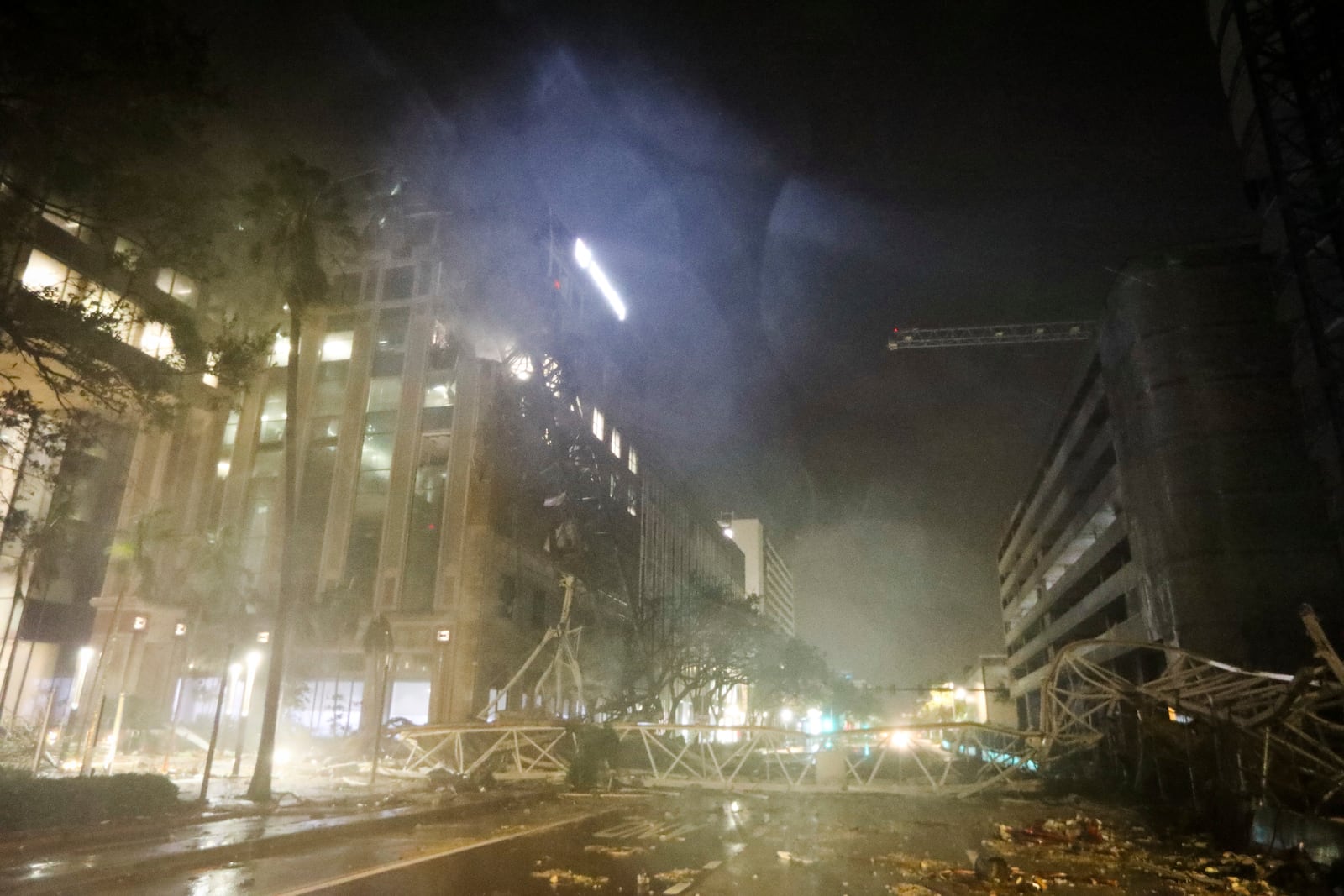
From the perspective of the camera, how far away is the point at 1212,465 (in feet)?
98.0

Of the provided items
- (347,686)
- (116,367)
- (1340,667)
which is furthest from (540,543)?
(1340,667)

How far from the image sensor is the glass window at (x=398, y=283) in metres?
39.1

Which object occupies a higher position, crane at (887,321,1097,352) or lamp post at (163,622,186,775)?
crane at (887,321,1097,352)

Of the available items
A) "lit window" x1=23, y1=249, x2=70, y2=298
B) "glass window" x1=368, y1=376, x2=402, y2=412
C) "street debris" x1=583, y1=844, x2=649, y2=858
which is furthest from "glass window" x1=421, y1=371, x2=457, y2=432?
"street debris" x1=583, y1=844, x2=649, y2=858

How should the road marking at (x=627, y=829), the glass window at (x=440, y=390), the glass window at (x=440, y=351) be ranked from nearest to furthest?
the road marking at (x=627, y=829), the glass window at (x=440, y=390), the glass window at (x=440, y=351)

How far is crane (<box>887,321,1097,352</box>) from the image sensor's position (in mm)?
64000

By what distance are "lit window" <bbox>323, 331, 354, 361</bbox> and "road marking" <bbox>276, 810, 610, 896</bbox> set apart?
31.6 meters

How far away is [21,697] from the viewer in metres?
31.4

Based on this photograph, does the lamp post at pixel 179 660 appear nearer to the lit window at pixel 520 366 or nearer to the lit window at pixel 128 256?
the lit window at pixel 520 366

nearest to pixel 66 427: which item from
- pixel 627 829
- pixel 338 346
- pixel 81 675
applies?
pixel 627 829

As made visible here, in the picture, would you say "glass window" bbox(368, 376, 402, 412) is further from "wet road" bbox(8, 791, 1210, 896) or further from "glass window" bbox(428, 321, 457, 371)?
"wet road" bbox(8, 791, 1210, 896)

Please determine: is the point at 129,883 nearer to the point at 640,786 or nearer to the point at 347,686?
the point at 640,786

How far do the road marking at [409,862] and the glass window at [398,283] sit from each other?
1245 inches

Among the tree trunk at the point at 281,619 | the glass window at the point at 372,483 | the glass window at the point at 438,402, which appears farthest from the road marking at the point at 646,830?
the glass window at the point at 438,402
